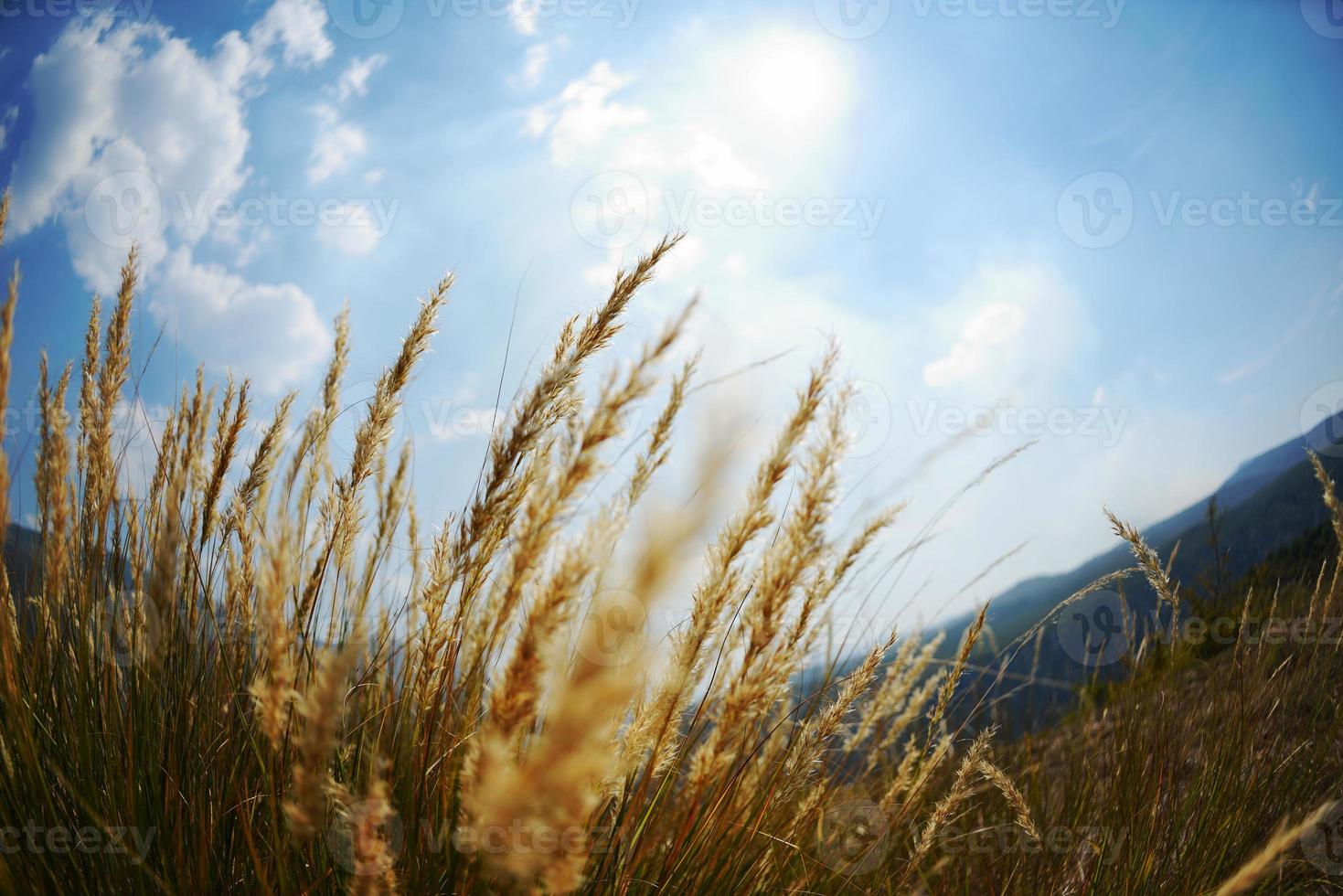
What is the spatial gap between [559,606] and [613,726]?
799 mm

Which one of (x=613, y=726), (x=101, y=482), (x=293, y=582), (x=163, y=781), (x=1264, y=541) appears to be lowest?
(x=1264, y=541)

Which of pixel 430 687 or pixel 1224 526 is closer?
pixel 430 687

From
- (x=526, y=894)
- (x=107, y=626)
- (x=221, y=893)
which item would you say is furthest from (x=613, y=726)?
(x=107, y=626)

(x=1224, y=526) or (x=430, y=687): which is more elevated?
(x=430, y=687)

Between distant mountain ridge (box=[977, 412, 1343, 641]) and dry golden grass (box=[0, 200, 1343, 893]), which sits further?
distant mountain ridge (box=[977, 412, 1343, 641])

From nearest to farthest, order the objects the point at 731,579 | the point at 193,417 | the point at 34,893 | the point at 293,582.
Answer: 1. the point at 731,579
2. the point at 34,893
3. the point at 293,582
4. the point at 193,417

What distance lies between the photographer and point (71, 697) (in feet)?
6.34

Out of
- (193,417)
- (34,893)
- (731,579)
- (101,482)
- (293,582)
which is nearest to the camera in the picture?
(731,579)

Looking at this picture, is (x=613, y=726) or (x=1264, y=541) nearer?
(x=613, y=726)

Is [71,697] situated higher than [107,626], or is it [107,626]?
[107,626]

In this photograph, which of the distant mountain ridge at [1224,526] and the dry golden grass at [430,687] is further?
the distant mountain ridge at [1224,526]

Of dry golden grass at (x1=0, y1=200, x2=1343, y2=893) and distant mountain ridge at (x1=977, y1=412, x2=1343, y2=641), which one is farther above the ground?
dry golden grass at (x1=0, y1=200, x2=1343, y2=893)

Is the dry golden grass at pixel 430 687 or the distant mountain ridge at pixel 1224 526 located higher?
the dry golden grass at pixel 430 687

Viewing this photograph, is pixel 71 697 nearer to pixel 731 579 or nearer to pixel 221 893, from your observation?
pixel 221 893
